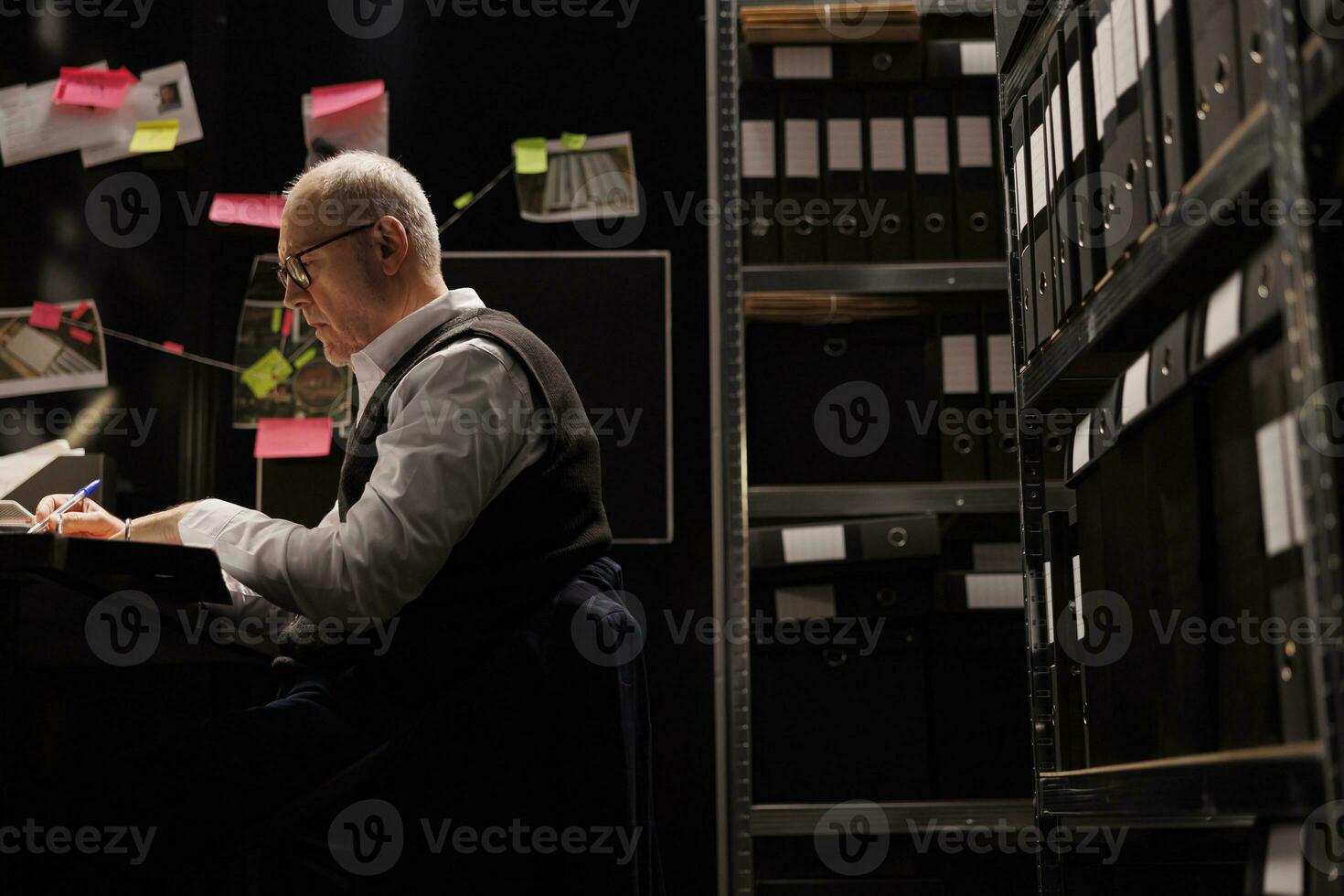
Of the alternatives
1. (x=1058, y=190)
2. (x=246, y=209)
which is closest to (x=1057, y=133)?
(x=1058, y=190)

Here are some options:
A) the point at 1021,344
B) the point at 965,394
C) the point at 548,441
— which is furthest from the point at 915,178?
the point at 548,441

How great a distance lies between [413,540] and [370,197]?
552mm

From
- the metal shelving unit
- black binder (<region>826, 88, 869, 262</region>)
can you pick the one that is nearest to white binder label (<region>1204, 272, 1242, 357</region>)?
the metal shelving unit

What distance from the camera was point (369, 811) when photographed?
1.13 metres

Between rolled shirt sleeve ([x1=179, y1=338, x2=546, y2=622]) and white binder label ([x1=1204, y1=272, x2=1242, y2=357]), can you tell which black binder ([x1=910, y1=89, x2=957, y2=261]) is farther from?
white binder label ([x1=1204, y1=272, x2=1242, y2=357])

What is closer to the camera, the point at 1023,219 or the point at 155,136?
the point at 1023,219

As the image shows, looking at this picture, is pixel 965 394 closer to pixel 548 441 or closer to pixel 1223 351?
pixel 548 441

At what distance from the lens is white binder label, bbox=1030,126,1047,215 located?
4.70 feet

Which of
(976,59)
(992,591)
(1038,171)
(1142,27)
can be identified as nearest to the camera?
(1142,27)

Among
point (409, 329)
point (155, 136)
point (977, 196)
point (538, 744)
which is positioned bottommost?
point (538, 744)

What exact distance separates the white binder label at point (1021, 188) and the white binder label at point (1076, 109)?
0.22 meters

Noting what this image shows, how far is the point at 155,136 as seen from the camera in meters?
2.59

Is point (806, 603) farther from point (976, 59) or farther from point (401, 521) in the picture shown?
point (401, 521)

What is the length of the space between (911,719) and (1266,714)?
139 cm
